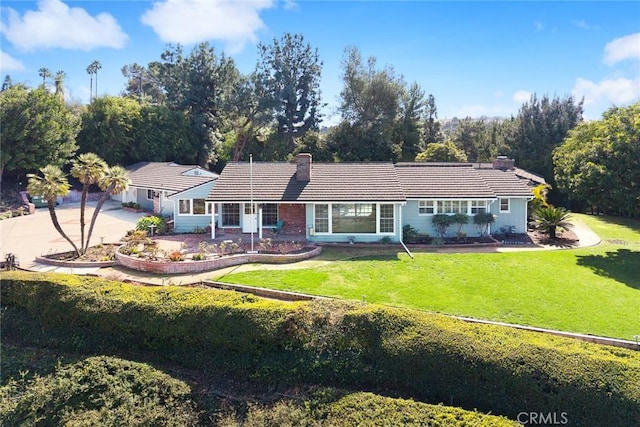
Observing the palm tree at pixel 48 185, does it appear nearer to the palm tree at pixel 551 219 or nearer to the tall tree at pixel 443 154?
the palm tree at pixel 551 219

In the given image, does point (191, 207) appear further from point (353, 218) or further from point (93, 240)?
point (353, 218)

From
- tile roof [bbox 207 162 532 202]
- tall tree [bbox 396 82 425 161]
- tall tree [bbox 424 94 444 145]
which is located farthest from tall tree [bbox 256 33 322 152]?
tile roof [bbox 207 162 532 202]

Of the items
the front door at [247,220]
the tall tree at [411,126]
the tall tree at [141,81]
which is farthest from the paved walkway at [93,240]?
the tall tree at [141,81]

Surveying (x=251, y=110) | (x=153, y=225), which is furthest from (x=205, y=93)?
(x=153, y=225)

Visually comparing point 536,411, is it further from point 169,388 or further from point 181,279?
point 181,279

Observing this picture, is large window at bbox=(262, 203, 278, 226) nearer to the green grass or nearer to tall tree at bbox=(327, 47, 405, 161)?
the green grass
